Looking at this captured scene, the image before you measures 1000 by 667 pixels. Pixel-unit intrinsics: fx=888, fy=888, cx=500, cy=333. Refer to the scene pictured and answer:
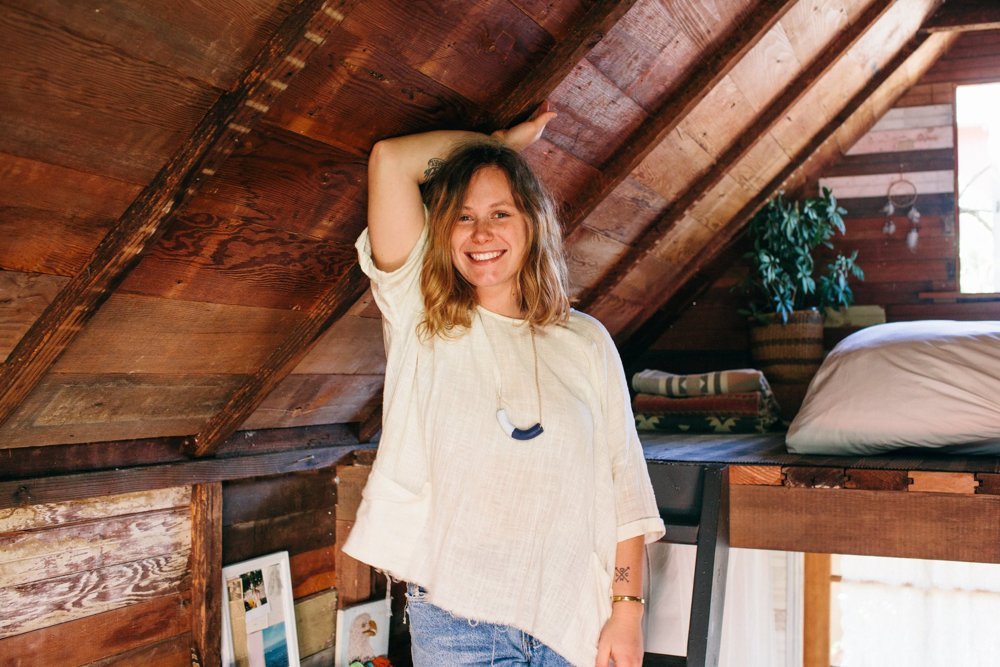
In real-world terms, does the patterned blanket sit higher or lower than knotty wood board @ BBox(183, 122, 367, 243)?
lower

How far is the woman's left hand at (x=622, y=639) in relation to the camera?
4.99 ft

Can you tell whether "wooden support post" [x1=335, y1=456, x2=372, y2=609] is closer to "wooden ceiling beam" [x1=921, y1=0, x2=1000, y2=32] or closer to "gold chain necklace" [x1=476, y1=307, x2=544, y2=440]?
"gold chain necklace" [x1=476, y1=307, x2=544, y2=440]

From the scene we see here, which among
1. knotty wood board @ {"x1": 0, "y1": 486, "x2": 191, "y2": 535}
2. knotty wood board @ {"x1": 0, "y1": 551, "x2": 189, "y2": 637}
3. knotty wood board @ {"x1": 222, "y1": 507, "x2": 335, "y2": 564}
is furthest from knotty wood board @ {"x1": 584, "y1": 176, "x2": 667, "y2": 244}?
knotty wood board @ {"x1": 0, "y1": 551, "x2": 189, "y2": 637}

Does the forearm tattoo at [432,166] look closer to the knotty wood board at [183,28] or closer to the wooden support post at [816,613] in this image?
the knotty wood board at [183,28]

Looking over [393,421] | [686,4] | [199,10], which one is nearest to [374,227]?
[393,421]

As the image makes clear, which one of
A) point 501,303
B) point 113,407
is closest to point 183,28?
point 501,303

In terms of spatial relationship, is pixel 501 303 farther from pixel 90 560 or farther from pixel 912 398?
pixel 912 398

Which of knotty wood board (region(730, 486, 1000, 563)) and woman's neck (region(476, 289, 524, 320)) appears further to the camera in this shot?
knotty wood board (region(730, 486, 1000, 563))

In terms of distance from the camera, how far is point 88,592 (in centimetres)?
204

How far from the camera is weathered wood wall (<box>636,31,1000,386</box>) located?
13.6 ft

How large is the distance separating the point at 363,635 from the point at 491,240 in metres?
A: 1.80

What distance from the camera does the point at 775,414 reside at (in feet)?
11.9

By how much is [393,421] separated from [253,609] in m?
1.26

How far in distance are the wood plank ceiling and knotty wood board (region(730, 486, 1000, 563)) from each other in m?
0.94
